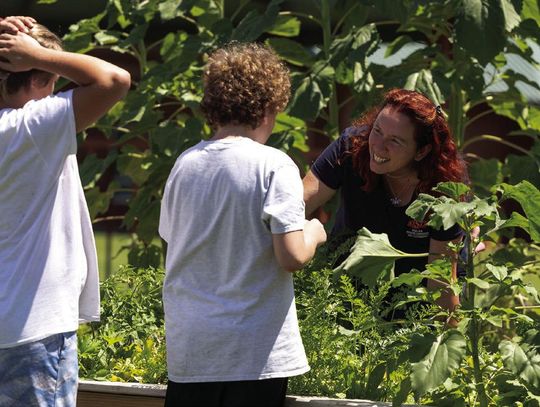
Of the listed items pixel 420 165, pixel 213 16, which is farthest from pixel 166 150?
pixel 420 165

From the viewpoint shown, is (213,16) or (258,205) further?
(213,16)

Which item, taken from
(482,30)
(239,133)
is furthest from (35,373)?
(482,30)

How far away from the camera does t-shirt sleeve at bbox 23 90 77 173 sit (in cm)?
261

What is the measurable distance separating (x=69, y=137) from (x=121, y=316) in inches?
51.9

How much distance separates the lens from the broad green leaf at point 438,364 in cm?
281

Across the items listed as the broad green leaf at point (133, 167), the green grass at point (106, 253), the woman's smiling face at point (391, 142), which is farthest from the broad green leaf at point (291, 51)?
the green grass at point (106, 253)

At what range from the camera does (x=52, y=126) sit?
2.61 meters

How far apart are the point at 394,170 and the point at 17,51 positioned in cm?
131

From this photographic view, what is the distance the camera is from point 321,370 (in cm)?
324

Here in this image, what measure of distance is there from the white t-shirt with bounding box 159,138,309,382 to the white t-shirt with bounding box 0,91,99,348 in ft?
0.91

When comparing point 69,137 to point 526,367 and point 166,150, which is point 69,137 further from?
point 166,150

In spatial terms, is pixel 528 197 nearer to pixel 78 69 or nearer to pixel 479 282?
pixel 479 282

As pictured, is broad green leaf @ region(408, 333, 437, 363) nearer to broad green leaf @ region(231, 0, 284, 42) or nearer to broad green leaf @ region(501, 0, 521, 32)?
broad green leaf @ region(501, 0, 521, 32)

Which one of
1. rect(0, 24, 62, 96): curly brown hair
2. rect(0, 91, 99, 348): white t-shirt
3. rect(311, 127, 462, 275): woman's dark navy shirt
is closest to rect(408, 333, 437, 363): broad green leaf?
rect(311, 127, 462, 275): woman's dark navy shirt
